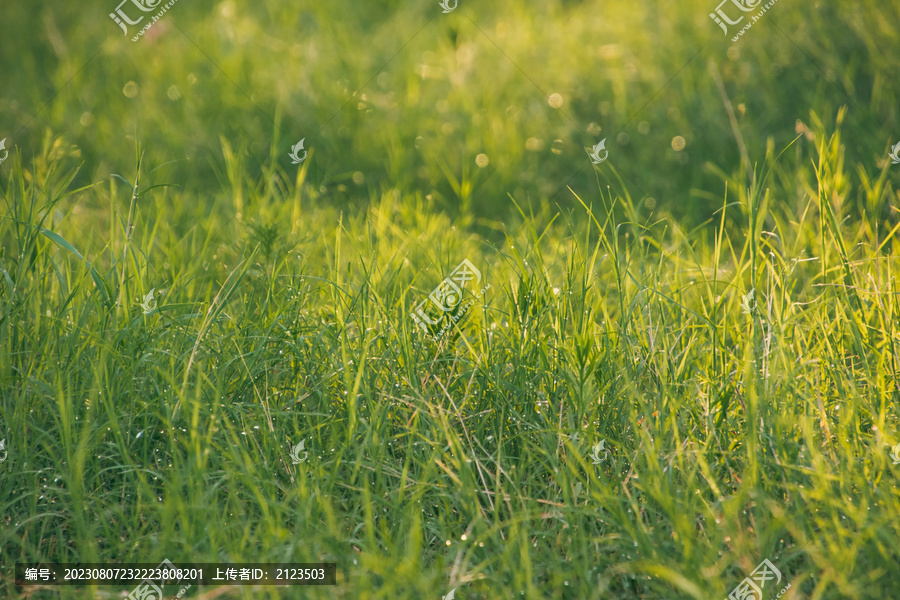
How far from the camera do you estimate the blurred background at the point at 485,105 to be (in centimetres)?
396

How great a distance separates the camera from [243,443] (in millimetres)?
1929

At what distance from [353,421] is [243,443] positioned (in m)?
0.34

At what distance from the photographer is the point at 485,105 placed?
468 centimetres

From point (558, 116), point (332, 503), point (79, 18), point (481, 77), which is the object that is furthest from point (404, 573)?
point (79, 18)

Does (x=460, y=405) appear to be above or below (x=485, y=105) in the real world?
below
